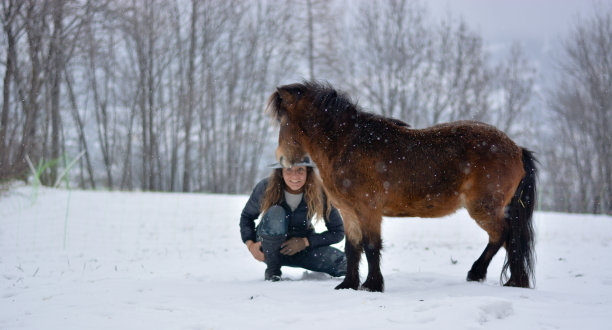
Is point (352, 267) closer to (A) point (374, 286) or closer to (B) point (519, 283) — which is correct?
(A) point (374, 286)

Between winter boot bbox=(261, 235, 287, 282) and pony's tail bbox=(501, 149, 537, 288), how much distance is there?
2.27 metres

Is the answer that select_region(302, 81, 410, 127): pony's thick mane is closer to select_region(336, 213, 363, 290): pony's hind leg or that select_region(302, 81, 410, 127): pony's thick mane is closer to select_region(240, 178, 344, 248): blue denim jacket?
select_region(336, 213, 363, 290): pony's hind leg

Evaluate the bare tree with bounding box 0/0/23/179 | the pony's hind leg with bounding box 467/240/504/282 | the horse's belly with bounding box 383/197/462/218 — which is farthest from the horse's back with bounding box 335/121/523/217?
the bare tree with bounding box 0/0/23/179

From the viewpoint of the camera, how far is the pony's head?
3.84 m

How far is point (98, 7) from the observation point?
1282cm

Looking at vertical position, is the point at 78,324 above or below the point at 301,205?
below

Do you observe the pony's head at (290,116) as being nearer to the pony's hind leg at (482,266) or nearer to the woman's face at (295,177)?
the woman's face at (295,177)

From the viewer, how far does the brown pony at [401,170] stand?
357 centimetres

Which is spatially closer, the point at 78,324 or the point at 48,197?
the point at 78,324

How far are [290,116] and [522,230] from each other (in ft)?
7.82

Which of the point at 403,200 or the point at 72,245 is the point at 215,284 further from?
the point at 72,245

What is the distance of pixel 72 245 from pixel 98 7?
8.69 metres

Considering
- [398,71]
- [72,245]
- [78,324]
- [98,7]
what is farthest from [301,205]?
[398,71]

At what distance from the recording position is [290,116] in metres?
3.85
